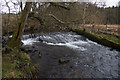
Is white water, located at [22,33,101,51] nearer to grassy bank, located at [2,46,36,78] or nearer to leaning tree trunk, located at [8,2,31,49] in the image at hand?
leaning tree trunk, located at [8,2,31,49]

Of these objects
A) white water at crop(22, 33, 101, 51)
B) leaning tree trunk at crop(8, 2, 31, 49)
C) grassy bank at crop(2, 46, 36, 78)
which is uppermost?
leaning tree trunk at crop(8, 2, 31, 49)

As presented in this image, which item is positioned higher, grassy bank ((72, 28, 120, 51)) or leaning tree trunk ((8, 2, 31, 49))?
leaning tree trunk ((8, 2, 31, 49))

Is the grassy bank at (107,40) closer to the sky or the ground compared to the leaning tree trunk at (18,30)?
closer to the ground

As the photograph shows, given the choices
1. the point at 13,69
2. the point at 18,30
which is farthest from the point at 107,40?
the point at 13,69

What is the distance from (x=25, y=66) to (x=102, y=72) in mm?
5412

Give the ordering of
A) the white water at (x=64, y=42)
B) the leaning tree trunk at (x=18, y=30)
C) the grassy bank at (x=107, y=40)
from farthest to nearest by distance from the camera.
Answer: the white water at (x=64, y=42)
the grassy bank at (x=107, y=40)
the leaning tree trunk at (x=18, y=30)

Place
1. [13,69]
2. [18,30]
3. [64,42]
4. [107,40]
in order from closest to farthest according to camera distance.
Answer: [13,69] < [18,30] < [107,40] < [64,42]

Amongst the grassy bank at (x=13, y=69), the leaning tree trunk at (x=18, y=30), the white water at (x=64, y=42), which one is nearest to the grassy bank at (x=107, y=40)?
the white water at (x=64, y=42)

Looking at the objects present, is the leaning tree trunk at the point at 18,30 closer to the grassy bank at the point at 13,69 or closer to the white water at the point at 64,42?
the grassy bank at the point at 13,69

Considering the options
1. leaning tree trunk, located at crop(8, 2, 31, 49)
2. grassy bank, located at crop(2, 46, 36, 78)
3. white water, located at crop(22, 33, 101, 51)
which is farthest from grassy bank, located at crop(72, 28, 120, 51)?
leaning tree trunk, located at crop(8, 2, 31, 49)

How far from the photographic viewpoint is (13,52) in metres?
6.91

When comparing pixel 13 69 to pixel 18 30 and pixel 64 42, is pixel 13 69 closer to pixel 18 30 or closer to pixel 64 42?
pixel 18 30

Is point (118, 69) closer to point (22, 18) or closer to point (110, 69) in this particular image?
point (110, 69)

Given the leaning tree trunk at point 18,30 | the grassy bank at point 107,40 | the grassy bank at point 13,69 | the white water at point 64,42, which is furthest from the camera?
the white water at point 64,42
